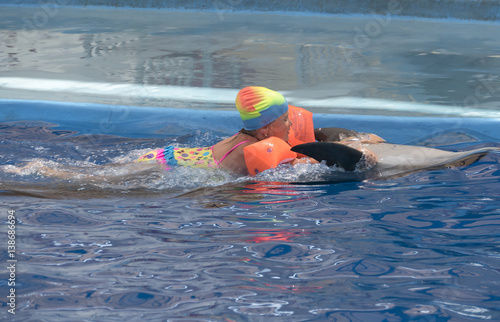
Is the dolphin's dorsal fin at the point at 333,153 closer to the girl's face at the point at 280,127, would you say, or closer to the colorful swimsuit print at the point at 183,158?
the girl's face at the point at 280,127

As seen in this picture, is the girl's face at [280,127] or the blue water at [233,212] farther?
the girl's face at [280,127]

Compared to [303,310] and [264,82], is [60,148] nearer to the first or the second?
[264,82]

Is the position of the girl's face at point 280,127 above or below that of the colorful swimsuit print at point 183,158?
above

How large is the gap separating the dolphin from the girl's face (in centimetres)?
21

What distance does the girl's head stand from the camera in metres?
3.52

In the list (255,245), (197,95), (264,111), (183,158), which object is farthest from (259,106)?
(197,95)

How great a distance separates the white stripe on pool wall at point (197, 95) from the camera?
5.30 m

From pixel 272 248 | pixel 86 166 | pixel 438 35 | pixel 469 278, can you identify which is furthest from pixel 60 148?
pixel 438 35

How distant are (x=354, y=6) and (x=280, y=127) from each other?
278 inches

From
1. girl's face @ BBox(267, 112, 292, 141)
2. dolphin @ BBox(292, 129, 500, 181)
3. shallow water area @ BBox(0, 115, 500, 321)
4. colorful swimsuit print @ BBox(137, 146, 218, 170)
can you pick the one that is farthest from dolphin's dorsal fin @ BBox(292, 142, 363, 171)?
colorful swimsuit print @ BBox(137, 146, 218, 170)

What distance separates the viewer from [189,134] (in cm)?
504

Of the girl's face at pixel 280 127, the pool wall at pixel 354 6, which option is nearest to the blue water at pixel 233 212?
the girl's face at pixel 280 127

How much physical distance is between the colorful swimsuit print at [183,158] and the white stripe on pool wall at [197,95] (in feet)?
6.50

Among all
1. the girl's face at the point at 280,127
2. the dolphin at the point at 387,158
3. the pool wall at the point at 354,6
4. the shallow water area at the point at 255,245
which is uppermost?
the pool wall at the point at 354,6
